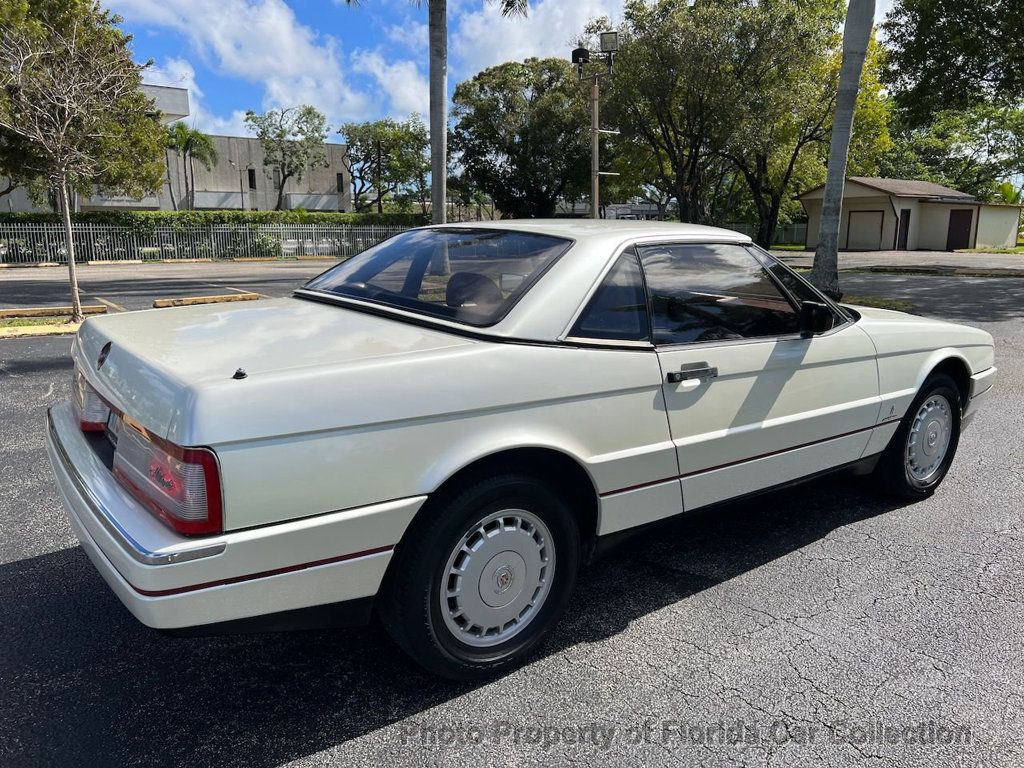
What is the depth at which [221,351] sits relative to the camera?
8.45ft

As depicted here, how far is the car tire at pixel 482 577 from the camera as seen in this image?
2.51m

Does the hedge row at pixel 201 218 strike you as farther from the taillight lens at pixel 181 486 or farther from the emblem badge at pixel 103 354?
the taillight lens at pixel 181 486

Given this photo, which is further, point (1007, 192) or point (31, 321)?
point (1007, 192)

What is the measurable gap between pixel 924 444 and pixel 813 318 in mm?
1459

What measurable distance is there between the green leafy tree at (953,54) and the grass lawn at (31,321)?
64.8 feet

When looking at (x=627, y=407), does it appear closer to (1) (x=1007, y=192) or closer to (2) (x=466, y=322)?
(2) (x=466, y=322)

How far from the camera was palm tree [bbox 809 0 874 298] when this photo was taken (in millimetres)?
12484

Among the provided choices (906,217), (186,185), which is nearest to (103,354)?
(906,217)

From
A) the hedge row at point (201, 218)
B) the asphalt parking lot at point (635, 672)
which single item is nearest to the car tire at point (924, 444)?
the asphalt parking lot at point (635, 672)

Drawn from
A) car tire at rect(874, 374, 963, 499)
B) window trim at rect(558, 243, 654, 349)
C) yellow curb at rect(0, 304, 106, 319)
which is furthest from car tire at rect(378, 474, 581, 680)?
yellow curb at rect(0, 304, 106, 319)

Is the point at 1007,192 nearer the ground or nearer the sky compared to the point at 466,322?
nearer the sky

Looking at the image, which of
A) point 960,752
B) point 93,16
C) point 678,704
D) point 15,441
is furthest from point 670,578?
point 93,16

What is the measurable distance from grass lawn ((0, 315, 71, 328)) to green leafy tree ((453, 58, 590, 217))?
33.2m

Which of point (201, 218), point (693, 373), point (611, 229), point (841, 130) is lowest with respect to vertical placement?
point (693, 373)
